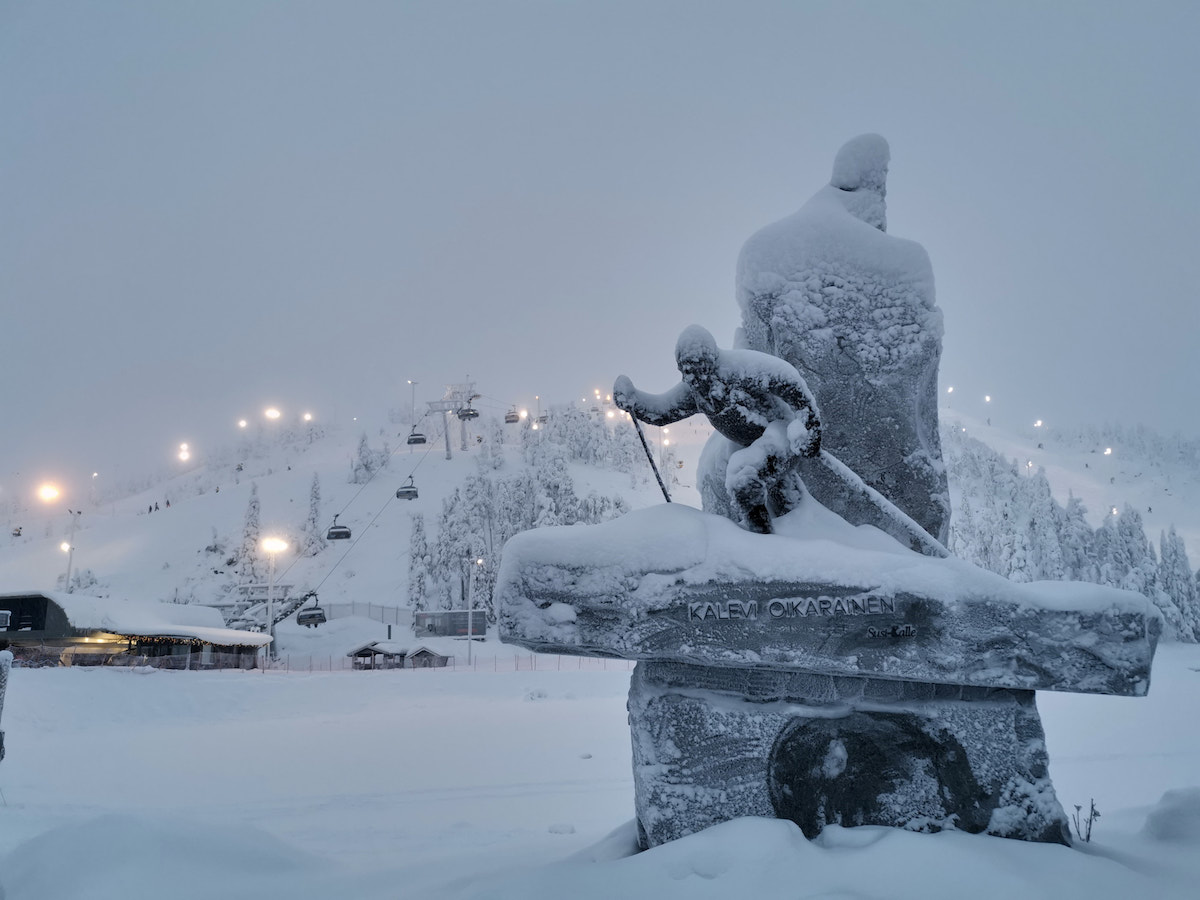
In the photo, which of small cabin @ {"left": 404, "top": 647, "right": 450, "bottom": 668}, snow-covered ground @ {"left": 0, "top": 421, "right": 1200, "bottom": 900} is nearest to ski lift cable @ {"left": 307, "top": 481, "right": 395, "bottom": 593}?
small cabin @ {"left": 404, "top": 647, "right": 450, "bottom": 668}

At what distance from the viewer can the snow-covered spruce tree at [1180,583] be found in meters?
36.6

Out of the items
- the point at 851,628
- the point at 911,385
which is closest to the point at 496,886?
the point at 851,628

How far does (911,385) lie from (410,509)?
2524 inches

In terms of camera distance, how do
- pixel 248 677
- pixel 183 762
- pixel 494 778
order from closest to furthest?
pixel 494 778, pixel 183 762, pixel 248 677

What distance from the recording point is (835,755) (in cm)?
348

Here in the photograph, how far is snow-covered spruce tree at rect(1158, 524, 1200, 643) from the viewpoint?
3662 centimetres

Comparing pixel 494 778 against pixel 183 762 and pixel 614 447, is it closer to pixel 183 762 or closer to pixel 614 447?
pixel 183 762

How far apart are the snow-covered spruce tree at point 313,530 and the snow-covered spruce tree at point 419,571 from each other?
53.1ft

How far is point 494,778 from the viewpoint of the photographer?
8453mm

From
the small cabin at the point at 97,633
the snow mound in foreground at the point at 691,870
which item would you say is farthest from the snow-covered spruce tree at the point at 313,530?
the snow mound in foreground at the point at 691,870

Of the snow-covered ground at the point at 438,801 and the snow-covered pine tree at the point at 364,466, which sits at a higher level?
the snow-covered pine tree at the point at 364,466

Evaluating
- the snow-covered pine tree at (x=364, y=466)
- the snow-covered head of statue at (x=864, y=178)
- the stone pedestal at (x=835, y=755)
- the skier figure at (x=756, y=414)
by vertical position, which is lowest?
the stone pedestal at (x=835, y=755)

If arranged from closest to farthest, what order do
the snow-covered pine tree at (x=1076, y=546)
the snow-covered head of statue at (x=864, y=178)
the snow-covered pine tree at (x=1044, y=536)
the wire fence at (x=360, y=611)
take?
the snow-covered head of statue at (x=864, y=178)
the snow-covered pine tree at (x=1044, y=536)
the snow-covered pine tree at (x=1076, y=546)
the wire fence at (x=360, y=611)
